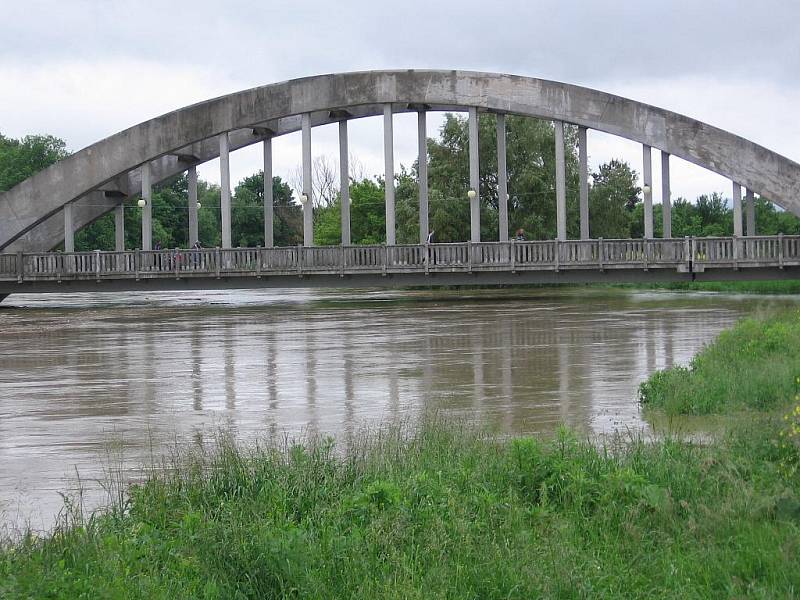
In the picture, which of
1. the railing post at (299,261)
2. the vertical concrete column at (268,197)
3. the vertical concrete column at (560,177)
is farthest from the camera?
the vertical concrete column at (268,197)

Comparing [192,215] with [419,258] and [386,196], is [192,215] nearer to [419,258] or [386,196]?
[386,196]

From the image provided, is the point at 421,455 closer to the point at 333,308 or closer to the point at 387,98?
the point at 333,308

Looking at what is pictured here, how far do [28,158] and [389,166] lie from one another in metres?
45.7

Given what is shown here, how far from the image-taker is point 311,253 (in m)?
42.5

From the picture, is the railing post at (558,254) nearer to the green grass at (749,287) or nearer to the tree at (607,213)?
the green grass at (749,287)

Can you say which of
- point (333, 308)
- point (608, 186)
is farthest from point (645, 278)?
point (608, 186)

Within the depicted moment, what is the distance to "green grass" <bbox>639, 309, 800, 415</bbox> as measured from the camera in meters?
12.6

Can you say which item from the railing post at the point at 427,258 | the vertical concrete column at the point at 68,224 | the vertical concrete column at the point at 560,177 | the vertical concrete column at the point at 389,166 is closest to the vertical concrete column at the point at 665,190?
the vertical concrete column at the point at 560,177

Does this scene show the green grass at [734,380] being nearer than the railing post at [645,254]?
Yes

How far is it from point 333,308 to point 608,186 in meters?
26.6

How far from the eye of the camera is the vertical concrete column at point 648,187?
40656 mm

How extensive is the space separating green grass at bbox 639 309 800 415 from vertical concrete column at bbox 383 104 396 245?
2639 cm

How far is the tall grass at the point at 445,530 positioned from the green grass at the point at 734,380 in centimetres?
304

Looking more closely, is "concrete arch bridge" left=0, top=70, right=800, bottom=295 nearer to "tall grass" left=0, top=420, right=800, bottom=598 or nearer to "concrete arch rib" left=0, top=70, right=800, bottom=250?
"concrete arch rib" left=0, top=70, right=800, bottom=250
